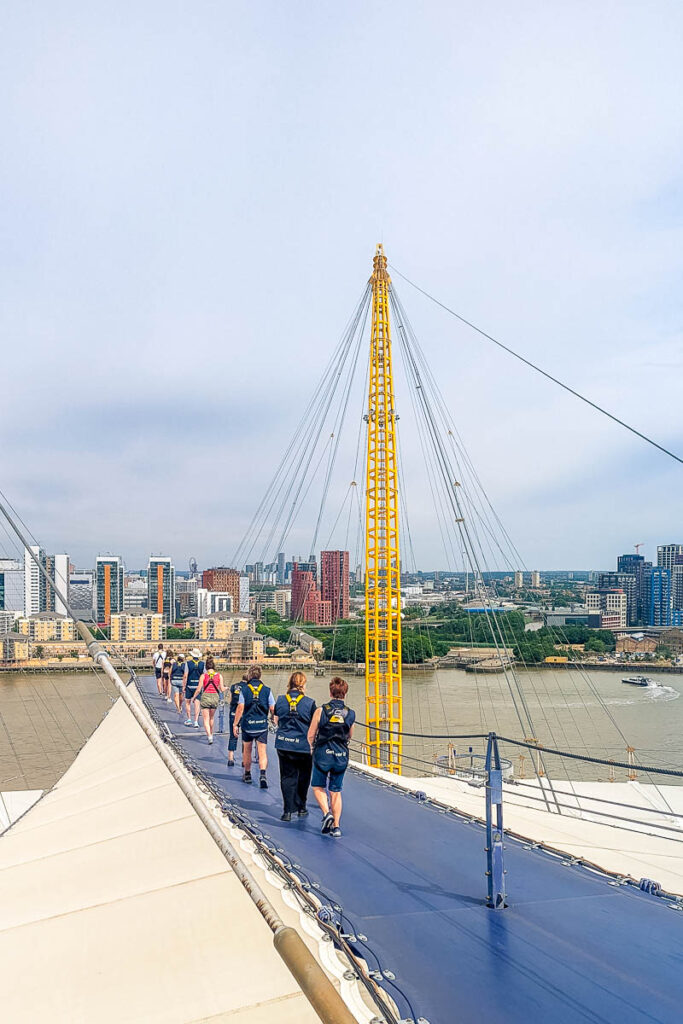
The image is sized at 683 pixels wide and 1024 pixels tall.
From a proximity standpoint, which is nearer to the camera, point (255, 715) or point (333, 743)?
point (333, 743)

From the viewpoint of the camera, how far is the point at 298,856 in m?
2.97

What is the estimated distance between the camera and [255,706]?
14.2 ft

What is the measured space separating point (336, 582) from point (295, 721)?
1170 inches

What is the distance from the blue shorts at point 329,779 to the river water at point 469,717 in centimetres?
1038

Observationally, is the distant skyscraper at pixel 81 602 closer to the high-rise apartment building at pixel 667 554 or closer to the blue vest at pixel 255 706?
the blue vest at pixel 255 706

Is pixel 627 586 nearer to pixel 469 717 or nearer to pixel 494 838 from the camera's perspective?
pixel 469 717

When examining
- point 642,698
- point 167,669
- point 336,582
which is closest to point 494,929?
point 167,669

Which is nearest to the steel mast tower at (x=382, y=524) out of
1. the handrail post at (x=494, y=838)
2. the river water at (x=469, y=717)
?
the river water at (x=469, y=717)

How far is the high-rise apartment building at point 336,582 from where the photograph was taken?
3250cm

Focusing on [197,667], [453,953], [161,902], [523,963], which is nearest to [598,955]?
[523,963]

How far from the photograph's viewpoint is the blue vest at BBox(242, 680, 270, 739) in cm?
430

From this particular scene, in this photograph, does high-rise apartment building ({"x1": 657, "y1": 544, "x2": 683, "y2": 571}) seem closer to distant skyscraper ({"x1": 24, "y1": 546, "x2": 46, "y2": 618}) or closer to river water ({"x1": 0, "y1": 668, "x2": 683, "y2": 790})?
river water ({"x1": 0, "y1": 668, "x2": 683, "y2": 790})

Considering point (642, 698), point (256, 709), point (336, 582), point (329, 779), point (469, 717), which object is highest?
point (256, 709)

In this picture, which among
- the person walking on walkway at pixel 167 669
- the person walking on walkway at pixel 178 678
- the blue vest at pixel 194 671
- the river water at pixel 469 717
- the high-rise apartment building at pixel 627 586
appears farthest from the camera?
the high-rise apartment building at pixel 627 586
